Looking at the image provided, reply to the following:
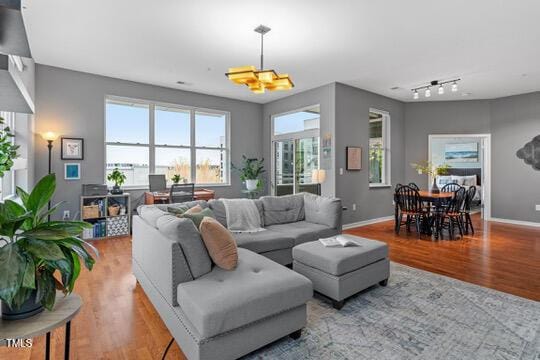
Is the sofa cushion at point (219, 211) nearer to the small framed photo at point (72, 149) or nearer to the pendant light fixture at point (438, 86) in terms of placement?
the small framed photo at point (72, 149)

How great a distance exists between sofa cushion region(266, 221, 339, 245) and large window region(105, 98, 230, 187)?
11.5 feet

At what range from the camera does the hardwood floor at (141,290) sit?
2.04 meters

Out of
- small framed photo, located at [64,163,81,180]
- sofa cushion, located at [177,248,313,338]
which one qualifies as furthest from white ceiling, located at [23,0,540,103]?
sofa cushion, located at [177,248,313,338]

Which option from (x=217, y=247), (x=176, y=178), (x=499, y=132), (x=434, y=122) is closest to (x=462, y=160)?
(x=499, y=132)

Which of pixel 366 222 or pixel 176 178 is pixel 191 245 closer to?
pixel 176 178

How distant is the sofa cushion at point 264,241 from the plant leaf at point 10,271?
2.20 metres

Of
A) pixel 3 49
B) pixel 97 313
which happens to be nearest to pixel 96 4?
pixel 3 49

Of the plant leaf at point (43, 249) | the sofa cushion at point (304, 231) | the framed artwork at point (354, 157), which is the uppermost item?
the framed artwork at point (354, 157)

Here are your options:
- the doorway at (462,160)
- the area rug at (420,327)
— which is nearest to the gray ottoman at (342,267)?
the area rug at (420,327)

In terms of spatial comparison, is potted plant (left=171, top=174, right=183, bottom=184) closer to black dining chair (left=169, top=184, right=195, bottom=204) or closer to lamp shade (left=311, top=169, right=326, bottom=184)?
black dining chair (left=169, top=184, right=195, bottom=204)

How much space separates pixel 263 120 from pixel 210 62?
3124 mm

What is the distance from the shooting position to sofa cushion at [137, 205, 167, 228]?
2.69 m

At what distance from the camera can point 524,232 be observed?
5785mm

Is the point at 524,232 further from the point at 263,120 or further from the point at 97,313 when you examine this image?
the point at 97,313
